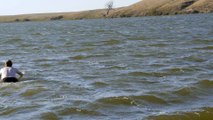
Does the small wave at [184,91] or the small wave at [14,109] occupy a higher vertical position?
the small wave at [184,91]

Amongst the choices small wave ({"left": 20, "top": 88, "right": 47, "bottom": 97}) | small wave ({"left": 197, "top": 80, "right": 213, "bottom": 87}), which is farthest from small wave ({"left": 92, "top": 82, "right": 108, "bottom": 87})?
small wave ({"left": 197, "top": 80, "right": 213, "bottom": 87})

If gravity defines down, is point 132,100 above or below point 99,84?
above

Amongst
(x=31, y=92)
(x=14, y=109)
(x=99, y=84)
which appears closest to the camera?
(x=14, y=109)

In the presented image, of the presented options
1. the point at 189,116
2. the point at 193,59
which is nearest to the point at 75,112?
the point at 189,116

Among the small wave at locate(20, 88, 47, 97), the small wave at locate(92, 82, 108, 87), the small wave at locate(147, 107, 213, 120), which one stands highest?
the small wave at locate(147, 107, 213, 120)

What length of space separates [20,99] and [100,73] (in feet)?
22.0

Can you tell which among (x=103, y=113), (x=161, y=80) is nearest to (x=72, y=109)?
(x=103, y=113)

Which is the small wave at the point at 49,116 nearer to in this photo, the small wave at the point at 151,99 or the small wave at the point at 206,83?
the small wave at the point at 151,99

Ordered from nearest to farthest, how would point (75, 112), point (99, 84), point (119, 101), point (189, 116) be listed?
point (189, 116), point (75, 112), point (119, 101), point (99, 84)

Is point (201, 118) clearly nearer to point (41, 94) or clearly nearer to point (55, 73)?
point (41, 94)

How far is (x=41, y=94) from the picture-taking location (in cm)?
1884

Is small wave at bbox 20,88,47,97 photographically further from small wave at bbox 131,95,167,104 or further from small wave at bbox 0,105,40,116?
small wave at bbox 131,95,167,104

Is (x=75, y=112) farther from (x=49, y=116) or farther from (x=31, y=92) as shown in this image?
(x=31, y=92)

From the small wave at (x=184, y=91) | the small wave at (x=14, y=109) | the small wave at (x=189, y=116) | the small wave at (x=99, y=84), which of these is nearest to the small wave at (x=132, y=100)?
the small wave at (x=184, y=91)
